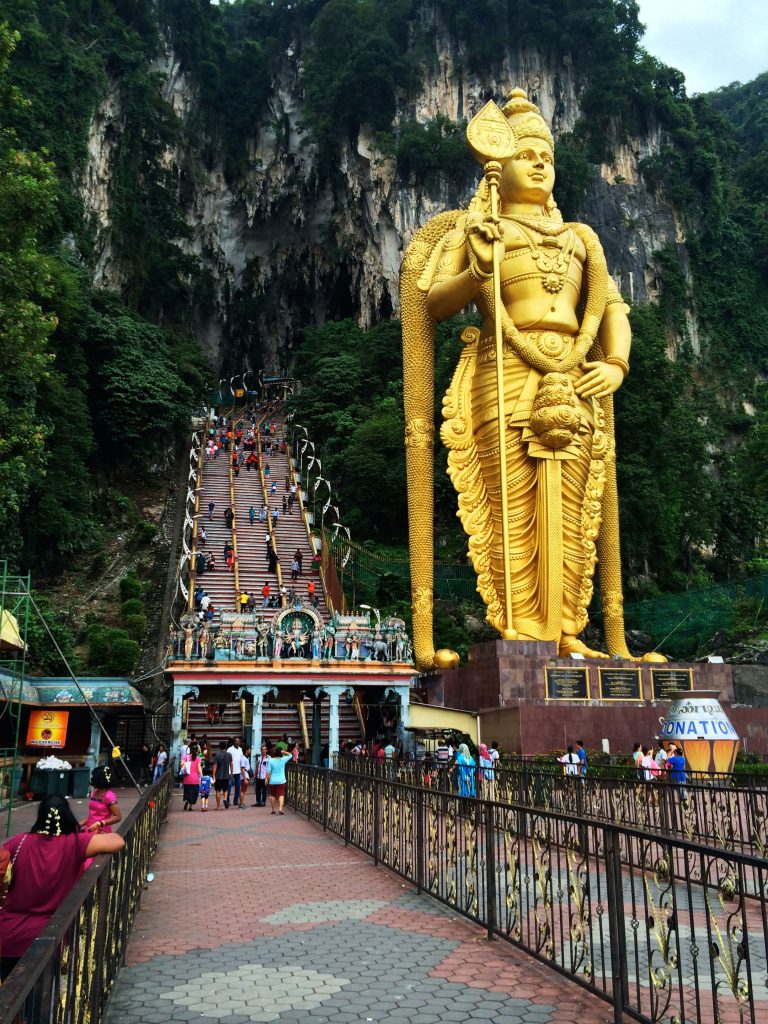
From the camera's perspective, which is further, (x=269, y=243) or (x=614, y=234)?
(x=269, y=243)

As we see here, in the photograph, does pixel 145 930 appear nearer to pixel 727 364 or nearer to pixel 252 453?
pixel 252 453

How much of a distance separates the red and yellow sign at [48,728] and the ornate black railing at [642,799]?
6.57 m

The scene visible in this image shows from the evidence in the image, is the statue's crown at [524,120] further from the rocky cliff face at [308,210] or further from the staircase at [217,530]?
the rocky cliff face at [308,210]

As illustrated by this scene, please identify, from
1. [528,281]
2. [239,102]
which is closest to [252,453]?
[528,281]

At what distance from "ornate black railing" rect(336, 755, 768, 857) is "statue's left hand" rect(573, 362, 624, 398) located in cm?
797

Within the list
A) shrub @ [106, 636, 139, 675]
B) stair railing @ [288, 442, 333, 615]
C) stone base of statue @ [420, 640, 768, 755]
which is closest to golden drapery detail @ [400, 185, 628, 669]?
stone base of statue @ [420, 640, 768, 755]

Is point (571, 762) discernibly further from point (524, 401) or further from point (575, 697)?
point (524, 401)

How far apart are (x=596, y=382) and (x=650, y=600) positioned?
9.14 metres

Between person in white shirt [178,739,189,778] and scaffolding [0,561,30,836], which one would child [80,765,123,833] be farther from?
person in white shirt [178,739,189,778]

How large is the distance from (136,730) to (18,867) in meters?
14.5

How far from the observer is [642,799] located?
6.88 m

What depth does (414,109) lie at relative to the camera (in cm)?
3775

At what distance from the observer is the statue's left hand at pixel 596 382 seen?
14.7 m

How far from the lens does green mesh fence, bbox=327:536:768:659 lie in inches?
789
